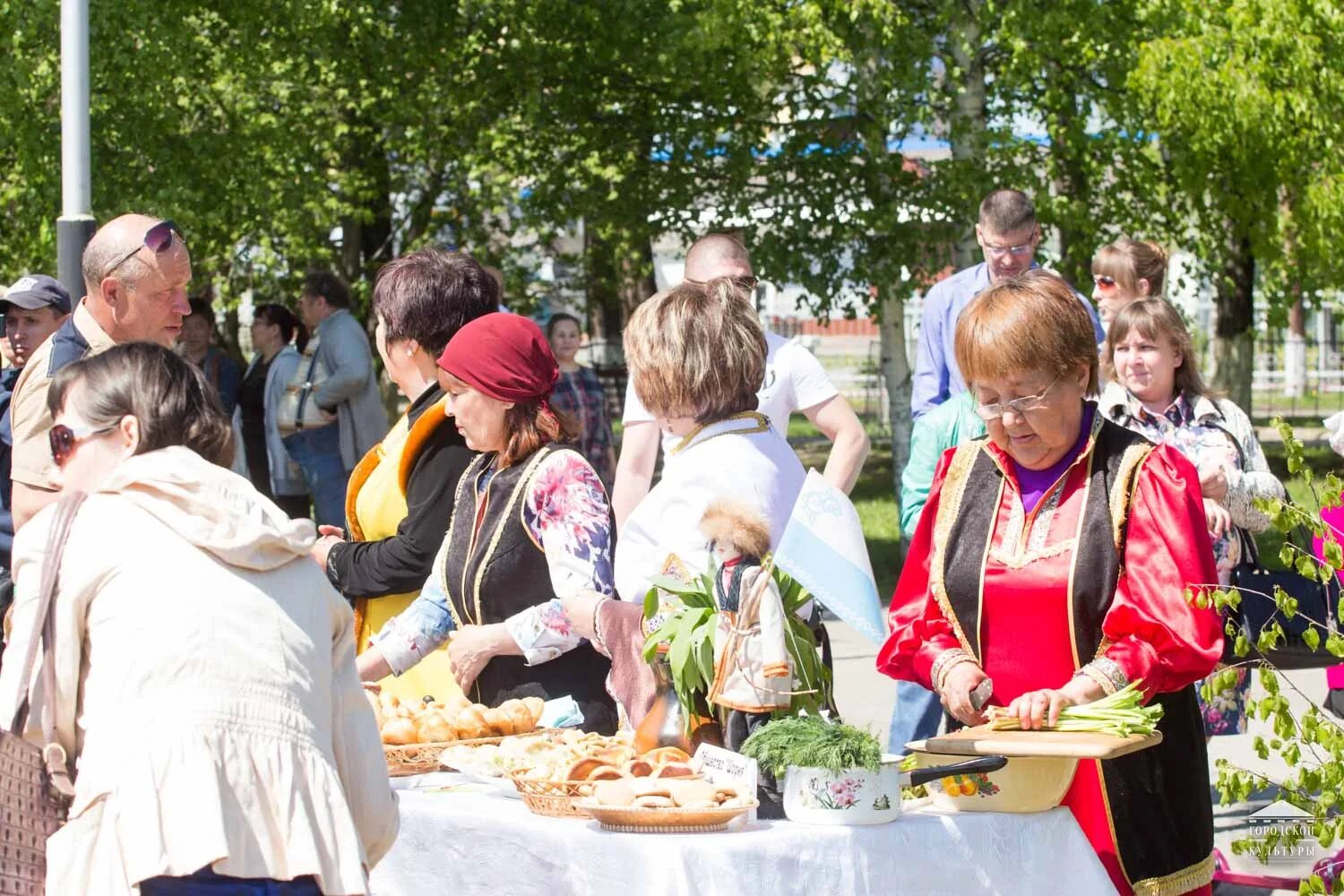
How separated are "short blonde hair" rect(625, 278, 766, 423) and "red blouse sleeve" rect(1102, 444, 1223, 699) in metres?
0.94

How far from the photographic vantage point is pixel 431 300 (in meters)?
4.71

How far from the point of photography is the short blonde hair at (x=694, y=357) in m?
3.95

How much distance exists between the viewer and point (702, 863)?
3.22 m

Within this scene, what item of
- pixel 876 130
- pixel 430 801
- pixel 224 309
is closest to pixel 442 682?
pixel 430 801

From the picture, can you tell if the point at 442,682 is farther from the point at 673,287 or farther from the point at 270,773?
the point at 270,773

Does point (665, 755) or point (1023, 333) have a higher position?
point (1023, 333)

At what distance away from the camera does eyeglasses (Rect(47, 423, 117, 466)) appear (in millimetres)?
2941


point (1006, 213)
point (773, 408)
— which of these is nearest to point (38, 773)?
point (773, 408)

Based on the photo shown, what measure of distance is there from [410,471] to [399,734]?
0.86m

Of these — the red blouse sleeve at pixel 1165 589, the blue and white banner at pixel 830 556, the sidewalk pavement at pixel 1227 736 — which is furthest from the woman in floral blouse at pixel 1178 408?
the blue and white banner at pixel 830 556

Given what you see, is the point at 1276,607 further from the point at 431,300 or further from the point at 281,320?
the point at 281,320

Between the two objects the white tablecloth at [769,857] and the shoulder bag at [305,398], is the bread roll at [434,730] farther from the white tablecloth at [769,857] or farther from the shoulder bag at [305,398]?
the shoulder bag at [305,398]

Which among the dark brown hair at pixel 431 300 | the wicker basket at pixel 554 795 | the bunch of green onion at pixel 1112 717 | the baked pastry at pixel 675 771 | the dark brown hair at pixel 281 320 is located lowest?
the wicker basket at pixel 554 795

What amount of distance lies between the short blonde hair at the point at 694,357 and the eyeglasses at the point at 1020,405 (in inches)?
25.6
